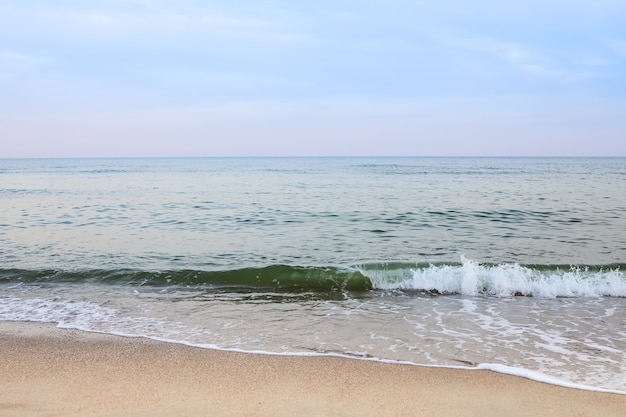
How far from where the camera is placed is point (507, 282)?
938 centimetres

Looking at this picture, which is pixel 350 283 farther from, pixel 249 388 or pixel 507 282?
pixel 249 388

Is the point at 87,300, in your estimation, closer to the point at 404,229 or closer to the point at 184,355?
the point at 184,355

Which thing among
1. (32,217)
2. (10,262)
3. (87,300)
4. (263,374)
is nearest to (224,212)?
(32,217)

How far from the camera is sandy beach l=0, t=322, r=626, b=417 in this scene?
4.16 meters

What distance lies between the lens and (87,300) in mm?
8516

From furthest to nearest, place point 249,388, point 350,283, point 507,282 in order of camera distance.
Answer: point 350,283
point 507,282
point 249,388

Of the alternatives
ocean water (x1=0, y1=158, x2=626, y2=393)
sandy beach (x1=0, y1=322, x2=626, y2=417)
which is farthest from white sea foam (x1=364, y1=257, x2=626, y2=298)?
sandy beach (x1=0, y1=322, x2=626, y2=417)

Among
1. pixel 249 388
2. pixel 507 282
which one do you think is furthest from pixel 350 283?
pixel 249 388

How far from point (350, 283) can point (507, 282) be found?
9.64 ft

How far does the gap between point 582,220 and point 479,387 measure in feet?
48.3

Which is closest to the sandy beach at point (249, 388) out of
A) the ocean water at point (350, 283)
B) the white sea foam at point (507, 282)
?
the ocean water at point (350, 283)

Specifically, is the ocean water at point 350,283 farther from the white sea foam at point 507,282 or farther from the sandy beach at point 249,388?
the sandy beach at point 249,388

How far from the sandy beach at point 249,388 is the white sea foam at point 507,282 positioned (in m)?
4.42

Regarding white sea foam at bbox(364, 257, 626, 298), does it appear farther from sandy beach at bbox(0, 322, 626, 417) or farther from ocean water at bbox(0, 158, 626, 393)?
sandy beach at bbox(0, 322, 626, 417)
